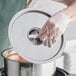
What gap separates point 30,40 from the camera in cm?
92

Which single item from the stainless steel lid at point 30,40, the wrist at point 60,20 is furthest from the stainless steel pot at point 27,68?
the wrist at point 60,20

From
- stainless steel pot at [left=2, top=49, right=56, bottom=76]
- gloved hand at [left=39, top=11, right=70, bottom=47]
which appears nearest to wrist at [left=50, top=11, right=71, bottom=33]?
gloved hand at [left=39, top=11, right=70, bottom=47]

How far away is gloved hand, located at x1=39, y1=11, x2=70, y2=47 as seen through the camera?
84cm

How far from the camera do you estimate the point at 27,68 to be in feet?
2.93

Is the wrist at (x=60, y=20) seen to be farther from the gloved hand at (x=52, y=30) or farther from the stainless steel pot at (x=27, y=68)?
the stainless steel pot at (x=27, y=68)

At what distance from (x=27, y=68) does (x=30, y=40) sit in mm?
93

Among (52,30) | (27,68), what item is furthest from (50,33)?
(27,68)

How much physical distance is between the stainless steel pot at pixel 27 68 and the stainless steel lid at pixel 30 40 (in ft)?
0.06

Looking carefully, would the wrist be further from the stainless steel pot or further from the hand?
the stainless steel pot

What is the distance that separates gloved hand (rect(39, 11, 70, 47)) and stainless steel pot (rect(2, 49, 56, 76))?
0.27 ft

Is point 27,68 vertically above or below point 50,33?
below

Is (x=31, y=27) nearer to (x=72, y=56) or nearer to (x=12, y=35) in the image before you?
(x=12, y=35)

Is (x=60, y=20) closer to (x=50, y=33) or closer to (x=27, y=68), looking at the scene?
(x=50, y=33)

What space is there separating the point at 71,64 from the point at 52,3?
1.67 feet
